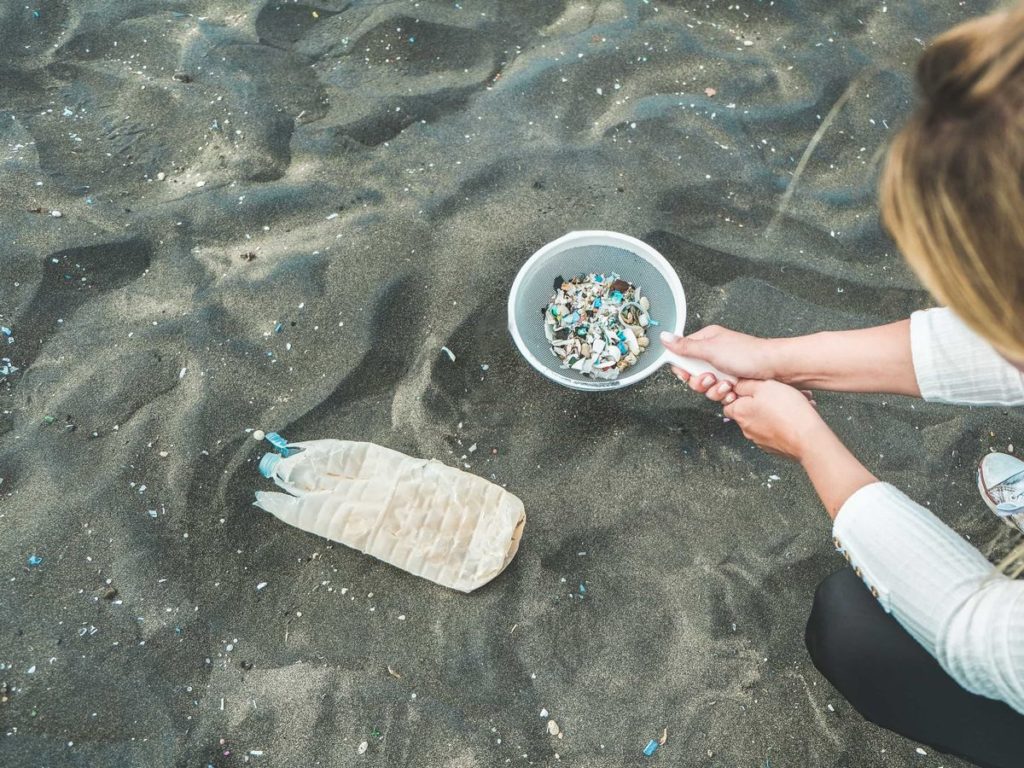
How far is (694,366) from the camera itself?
167cm

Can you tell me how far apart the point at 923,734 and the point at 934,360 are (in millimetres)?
725

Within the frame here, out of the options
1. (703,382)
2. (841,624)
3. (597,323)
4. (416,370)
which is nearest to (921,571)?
(841,624)

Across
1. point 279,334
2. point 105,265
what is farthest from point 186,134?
point 279,334

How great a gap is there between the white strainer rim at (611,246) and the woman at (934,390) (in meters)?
0.09

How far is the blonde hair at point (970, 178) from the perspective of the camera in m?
0.83

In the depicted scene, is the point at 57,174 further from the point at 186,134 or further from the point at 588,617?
the point at 588,617

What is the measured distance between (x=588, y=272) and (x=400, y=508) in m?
0.77

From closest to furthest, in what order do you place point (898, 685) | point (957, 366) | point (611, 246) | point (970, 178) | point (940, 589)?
point (970, 178)
point (940, 589)
point (898, 685)
point (957, 366)
point (611, 246)

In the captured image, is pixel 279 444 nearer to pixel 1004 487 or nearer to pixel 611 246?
pixel 611 246

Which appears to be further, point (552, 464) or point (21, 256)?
point (21, 256)

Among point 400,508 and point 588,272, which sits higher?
point 588,272

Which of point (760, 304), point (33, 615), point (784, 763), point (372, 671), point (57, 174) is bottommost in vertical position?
point (784, 763)

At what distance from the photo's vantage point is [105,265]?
6.47ft

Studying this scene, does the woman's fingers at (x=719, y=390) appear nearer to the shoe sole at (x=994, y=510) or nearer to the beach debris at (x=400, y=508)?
the beach debris at (x=400, y=508)
